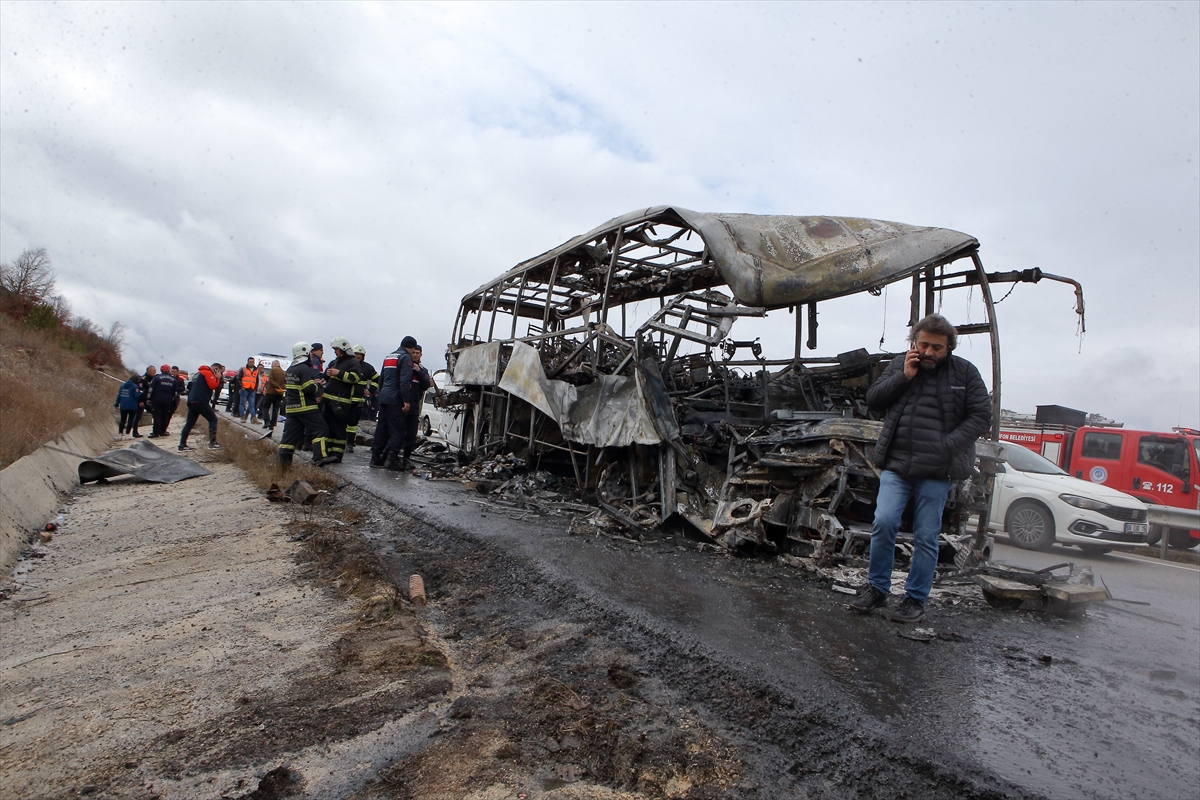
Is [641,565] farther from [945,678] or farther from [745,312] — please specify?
[745,312]

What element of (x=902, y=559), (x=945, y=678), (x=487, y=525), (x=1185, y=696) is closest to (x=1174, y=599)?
(x=902, y=559)

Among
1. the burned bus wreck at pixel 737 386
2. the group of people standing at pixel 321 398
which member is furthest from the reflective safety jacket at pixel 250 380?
the burned bus wreck at pixel 737 386

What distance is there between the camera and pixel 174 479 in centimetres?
864

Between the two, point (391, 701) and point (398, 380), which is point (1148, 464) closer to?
point (398, 380)

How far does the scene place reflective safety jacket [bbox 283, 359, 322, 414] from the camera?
8383mm

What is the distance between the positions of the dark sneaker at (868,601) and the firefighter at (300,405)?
23.3 ft

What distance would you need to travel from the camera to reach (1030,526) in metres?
8.30

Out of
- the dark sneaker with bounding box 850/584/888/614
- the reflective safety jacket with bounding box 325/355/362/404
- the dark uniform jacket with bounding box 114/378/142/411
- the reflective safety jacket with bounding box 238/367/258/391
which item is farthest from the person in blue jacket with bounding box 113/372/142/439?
the dark sneaker with bounding box 850/584/888/614

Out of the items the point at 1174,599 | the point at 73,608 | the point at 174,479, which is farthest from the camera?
the point at 174,479

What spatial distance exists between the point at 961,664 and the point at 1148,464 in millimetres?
10433

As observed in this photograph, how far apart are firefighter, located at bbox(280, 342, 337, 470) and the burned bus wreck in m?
2.51

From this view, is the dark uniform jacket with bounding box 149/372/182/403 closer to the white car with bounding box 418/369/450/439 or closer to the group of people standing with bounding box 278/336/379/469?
the white car with bounding box 418/369/450/439

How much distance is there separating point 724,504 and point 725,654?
94.5 inches

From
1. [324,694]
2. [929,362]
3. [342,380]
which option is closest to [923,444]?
[929,362]
